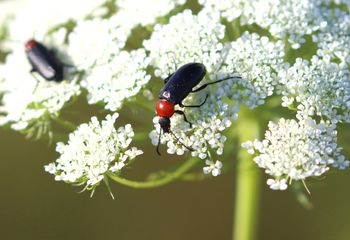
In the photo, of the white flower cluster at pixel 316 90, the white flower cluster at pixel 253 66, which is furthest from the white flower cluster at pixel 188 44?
the white flower cluster at pixel 316 90

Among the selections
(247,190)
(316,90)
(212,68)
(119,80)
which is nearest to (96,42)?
(119,80)

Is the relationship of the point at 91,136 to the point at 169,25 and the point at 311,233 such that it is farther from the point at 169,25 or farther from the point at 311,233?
the point at 311,233

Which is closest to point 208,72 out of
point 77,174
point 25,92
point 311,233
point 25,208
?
point 77,174

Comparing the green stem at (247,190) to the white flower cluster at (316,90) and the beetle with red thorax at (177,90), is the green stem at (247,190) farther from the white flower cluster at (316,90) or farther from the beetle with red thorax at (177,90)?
the beetle with red thorax at (177,90)

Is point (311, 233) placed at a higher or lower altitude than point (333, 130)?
higher

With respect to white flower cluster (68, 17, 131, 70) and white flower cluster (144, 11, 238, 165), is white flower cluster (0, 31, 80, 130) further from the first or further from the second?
white flower cluster (144, 11, 238, 165)

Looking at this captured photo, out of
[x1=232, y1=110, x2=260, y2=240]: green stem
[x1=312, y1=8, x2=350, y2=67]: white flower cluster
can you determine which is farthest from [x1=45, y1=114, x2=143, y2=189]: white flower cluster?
[x1=312, y1=8, x2=350, y2=67]: white flower cluster
